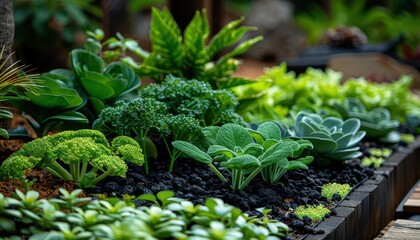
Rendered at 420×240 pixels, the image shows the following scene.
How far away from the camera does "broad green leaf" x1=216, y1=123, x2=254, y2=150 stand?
3359 millimetres

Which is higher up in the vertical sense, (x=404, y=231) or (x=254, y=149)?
(x=254, y=149)

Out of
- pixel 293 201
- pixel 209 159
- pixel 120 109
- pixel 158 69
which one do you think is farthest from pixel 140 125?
pixel 158 69

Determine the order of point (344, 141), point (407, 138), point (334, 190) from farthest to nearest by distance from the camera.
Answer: point (407, 138) → point (344, 141) → point (334, 190)

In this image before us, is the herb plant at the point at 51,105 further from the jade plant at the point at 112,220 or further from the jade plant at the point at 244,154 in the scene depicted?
the jade plant at the point at 112,220

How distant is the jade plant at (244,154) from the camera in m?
3.12

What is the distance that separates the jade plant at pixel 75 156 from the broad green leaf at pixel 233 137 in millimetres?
404

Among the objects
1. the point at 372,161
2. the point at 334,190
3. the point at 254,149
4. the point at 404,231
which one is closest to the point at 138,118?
the point at 254,149

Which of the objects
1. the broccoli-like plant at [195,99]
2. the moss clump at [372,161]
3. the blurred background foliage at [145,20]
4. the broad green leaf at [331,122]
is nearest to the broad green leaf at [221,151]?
the broccoli-like plant at [195,99]

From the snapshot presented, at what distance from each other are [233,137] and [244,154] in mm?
194

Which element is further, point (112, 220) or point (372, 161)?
point (372, 161)

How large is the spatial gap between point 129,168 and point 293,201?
788mm

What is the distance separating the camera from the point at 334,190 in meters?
3.57

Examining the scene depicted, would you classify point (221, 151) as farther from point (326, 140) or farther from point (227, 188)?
point (326, 140)

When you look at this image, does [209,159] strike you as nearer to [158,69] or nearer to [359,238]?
[359,238]
